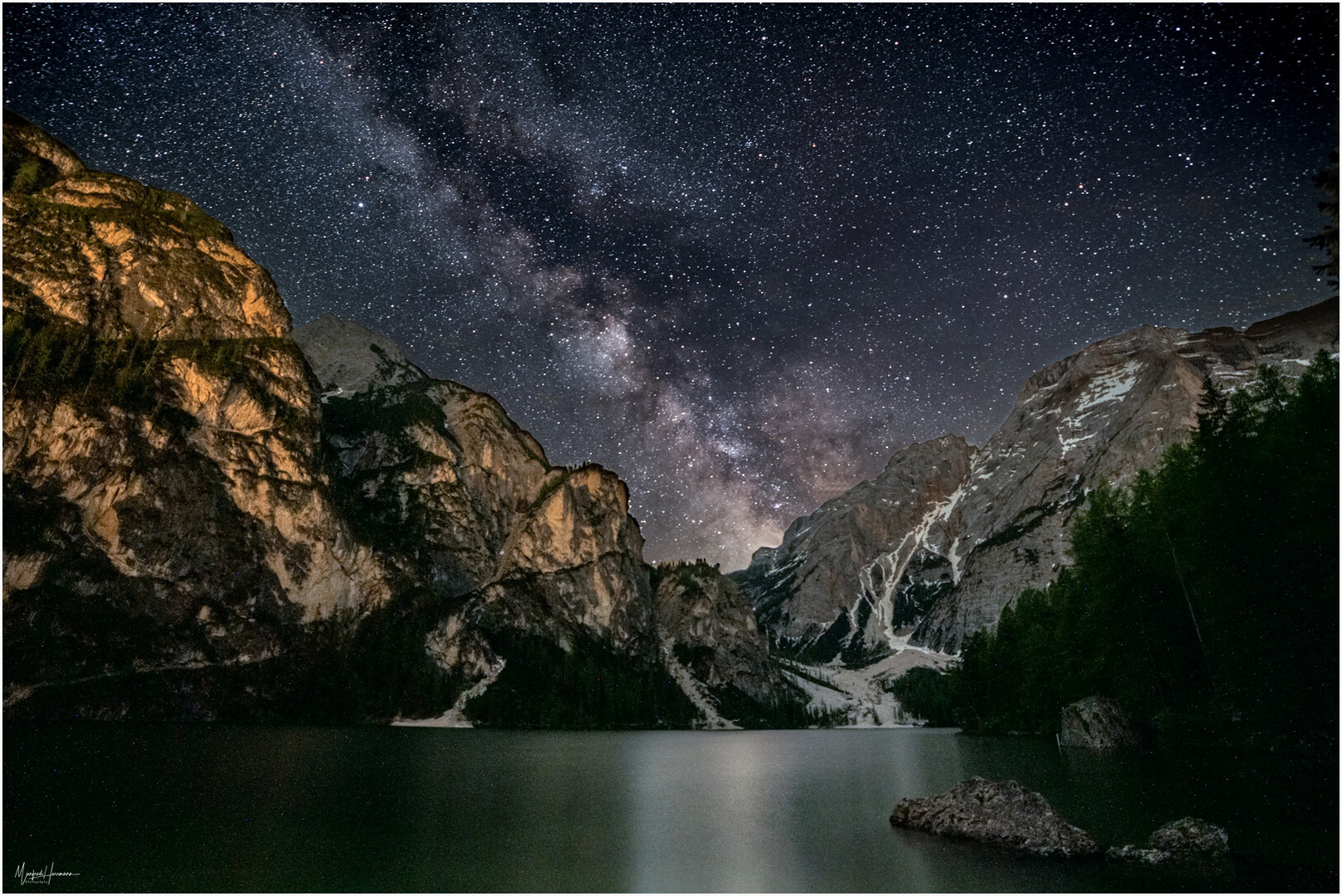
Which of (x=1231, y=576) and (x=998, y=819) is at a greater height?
(x=1231, y=576)

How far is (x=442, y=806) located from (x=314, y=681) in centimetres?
12925

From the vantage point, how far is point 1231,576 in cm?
2727

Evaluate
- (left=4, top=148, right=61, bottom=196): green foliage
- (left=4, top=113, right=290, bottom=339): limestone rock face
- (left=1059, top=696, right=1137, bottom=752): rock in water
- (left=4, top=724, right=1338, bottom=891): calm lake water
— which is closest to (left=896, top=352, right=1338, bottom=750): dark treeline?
(left=1059, top=696, right=1137, bottom=752): rock in water

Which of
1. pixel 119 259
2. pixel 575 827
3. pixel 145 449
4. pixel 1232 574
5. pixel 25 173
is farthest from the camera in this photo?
pixel 25 173

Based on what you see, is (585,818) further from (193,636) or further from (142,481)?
(142,481)

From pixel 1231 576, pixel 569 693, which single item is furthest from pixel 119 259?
pixel 1231 576

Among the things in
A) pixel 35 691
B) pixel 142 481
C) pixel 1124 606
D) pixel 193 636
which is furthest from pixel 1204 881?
pixel 142 481

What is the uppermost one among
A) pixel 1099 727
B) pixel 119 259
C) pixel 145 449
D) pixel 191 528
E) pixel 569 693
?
pixel 119 259

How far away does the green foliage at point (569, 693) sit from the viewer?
154 metres

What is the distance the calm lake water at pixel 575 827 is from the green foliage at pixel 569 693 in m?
116

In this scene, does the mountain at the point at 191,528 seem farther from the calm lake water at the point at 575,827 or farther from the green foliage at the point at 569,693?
the calm lake water at the point at 575,827

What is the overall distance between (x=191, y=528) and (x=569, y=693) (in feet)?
303

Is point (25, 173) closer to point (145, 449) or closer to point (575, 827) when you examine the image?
point (145, 449)

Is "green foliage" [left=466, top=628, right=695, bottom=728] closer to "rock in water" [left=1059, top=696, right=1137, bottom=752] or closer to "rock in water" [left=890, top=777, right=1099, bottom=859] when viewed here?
"rock in water" [left=1059, top=696, right=1137, bottom=752]
